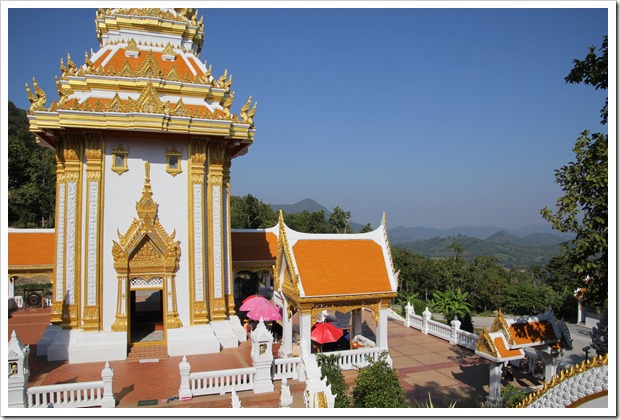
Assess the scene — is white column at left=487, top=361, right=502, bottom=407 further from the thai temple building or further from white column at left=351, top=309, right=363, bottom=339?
white column at left=351, top=309, right=363, bottom=339

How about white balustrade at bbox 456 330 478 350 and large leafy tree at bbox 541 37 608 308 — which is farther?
white balustrade at bbox 456 330 478 350

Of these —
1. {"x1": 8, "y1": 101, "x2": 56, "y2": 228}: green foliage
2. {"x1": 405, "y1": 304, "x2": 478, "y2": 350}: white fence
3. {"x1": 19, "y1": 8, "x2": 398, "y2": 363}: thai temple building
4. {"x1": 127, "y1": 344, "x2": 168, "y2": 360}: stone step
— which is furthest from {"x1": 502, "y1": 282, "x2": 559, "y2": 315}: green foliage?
{"x1": 8, "y1": 101, "x2": 56, "y2": 228}: green foliage

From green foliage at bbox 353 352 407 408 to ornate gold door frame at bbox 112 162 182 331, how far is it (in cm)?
679

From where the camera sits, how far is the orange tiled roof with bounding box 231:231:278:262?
20203 mm

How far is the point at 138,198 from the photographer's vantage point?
45.1ft

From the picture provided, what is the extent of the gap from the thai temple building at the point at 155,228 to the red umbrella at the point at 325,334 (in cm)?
73

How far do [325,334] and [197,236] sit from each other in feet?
15.2

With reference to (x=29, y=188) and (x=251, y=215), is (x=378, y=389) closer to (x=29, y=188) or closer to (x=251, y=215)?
(x=29, y=188)

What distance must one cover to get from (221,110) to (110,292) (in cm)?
608

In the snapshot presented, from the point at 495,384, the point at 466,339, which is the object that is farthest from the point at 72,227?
the point at 466,339

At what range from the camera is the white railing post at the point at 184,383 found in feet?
33.6

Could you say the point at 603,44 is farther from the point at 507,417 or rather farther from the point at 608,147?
the point at 507,417

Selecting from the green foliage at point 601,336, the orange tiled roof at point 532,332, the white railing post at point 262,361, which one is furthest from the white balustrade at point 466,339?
the white railing post at point 262,361

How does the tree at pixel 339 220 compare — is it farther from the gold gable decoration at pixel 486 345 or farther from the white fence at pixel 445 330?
the gold gable decoration at pixel 486 345
